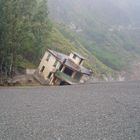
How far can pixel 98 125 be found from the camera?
1325 inches

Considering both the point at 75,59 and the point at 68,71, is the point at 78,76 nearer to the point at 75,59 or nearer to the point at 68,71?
the point at 68,71

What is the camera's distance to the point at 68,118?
120 ft

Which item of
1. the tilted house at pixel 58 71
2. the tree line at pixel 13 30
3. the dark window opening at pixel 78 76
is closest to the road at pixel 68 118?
the tree line at pixel 13 30

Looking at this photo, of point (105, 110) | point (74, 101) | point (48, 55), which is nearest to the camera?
point (105, 110)

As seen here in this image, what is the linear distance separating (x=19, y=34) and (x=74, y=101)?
28952mm

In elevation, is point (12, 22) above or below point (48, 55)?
above

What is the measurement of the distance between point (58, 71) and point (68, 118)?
53.0m

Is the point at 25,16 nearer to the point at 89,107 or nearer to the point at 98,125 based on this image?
the point at 89,107

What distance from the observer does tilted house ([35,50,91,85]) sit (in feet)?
292

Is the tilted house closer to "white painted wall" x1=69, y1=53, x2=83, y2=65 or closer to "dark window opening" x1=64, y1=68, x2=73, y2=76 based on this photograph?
"dark window opening" x1=64, y1=68, x2=73, y2=76

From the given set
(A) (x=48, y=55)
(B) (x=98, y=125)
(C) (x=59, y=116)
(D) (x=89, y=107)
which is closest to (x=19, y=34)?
(A) (x=48, y=55)

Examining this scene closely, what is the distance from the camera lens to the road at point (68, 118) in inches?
1185

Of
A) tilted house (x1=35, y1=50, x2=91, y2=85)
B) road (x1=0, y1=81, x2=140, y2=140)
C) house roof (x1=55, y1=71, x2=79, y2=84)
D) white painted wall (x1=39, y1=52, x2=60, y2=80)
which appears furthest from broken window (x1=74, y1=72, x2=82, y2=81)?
road (x1=0, y1=81, x2=140, y2=140)

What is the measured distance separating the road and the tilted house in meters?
36.7
